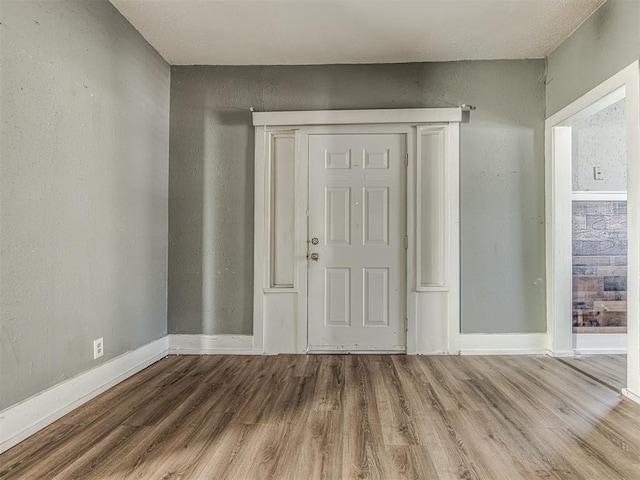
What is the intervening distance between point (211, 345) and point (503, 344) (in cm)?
254

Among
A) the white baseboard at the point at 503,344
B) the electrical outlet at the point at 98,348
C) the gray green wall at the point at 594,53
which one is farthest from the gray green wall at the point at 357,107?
the electrical outlet at the point at 98,348

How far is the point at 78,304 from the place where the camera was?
2.21m

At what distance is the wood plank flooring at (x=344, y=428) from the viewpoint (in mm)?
1579

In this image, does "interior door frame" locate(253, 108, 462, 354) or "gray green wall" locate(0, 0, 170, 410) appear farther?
"interior door frame" locate(253, 108, 462, 354)

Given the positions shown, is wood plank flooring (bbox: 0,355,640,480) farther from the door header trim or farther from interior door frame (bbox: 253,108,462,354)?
the door header trim

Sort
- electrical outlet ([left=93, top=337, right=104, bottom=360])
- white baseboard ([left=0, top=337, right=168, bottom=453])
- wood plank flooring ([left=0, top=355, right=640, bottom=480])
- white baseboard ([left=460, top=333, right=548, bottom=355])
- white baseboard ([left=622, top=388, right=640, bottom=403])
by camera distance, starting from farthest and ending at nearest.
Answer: white baseboard ([left=460, top=333, right=548, bottom=355]) → electrical outlet ([left=93, top=337, right=104, bottom=360]) → white baseboard ([left=622, top=388, right=640, bottom=403]) → white baseboard ([left=0, top=337, right=168, bottom=453]) → wood plank flooring ([left=0, top=355, right=640, bottom=480])

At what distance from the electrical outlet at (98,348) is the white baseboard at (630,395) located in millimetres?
3284

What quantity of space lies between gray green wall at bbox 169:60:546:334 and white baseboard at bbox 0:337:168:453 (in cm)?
67

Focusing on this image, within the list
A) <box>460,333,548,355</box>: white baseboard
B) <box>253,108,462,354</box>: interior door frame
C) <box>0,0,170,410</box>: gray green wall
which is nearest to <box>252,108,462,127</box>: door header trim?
<box>253,108,462,354</box>: interior door frame

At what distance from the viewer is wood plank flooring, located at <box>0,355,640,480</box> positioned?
1.58 metres

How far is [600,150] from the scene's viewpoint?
335 centimetres

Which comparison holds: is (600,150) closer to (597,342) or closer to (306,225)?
(597,342)

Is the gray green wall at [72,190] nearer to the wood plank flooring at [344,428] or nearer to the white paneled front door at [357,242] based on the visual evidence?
the wood plank flooring at [344,428]

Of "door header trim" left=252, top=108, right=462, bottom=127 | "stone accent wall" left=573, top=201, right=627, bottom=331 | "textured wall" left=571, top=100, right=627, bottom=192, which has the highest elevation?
"door header trim" left=252, top=108, right=462, bottom=127
